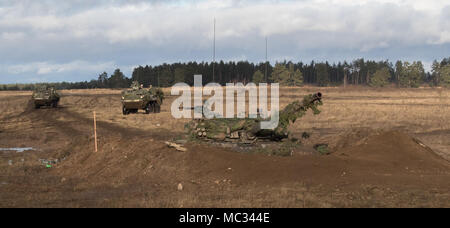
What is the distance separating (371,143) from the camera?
16844 mm

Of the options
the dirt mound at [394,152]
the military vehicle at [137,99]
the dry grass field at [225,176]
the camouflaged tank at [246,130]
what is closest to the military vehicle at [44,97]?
the military vehicle at [137,99]

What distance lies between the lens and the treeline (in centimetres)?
9656

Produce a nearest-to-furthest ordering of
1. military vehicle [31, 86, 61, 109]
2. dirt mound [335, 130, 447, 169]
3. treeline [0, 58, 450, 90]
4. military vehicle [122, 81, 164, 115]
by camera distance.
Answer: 1. dirt mound [335, 130, 447, 169]
2. military vehicle [122, 81, 164, 115]
3. military vehicle [31, 86, 61, 109]
4. treeline [0, 58, 450, 90]

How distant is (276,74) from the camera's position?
314 ft

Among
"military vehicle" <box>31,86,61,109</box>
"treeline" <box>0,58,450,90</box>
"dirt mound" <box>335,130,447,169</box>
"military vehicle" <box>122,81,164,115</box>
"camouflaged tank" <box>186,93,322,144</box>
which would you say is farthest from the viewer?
"treeline" <box>0,58,450,90</box>

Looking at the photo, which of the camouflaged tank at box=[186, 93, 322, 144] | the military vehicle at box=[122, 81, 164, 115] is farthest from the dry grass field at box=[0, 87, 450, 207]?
the military vehicle at box=[122, 81, 164, 115]

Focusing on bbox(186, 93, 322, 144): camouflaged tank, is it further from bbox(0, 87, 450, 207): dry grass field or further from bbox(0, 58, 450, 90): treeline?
bbox(0, 58, 450, 90): treeline

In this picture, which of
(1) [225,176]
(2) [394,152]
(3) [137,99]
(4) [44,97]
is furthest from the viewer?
(4) [44,97]

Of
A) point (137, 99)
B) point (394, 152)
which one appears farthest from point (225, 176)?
point (137, 99)

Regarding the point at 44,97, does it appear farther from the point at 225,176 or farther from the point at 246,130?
the point at 225,176

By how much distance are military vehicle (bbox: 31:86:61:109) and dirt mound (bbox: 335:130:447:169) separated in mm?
35974

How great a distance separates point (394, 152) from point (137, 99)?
→ 998 inches
